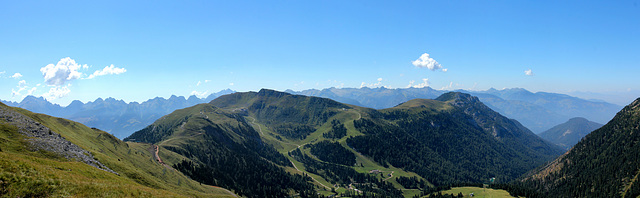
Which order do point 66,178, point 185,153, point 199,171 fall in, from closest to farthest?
1. point 66,178
2. point 199,171
3. point 185,153

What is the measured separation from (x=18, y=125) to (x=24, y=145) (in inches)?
595

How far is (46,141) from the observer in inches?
2724

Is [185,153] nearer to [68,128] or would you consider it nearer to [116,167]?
[68,128]

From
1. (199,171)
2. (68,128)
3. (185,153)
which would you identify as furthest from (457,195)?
(68,128)

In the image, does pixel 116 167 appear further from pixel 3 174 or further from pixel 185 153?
pixel 185 153

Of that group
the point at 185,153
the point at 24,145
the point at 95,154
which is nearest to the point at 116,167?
the point at 95,154

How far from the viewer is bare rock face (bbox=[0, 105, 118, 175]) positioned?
220ft

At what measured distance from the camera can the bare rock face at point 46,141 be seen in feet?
220

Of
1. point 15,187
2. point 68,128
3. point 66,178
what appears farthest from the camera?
point 68,128

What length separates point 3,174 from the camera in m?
32.5

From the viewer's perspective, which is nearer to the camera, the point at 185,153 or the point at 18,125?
the point at 18,125

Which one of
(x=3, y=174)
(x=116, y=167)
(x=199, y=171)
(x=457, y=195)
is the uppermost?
(x=3, y=174)

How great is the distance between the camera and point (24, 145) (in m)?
63.0

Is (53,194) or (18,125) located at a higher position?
(18,125)
